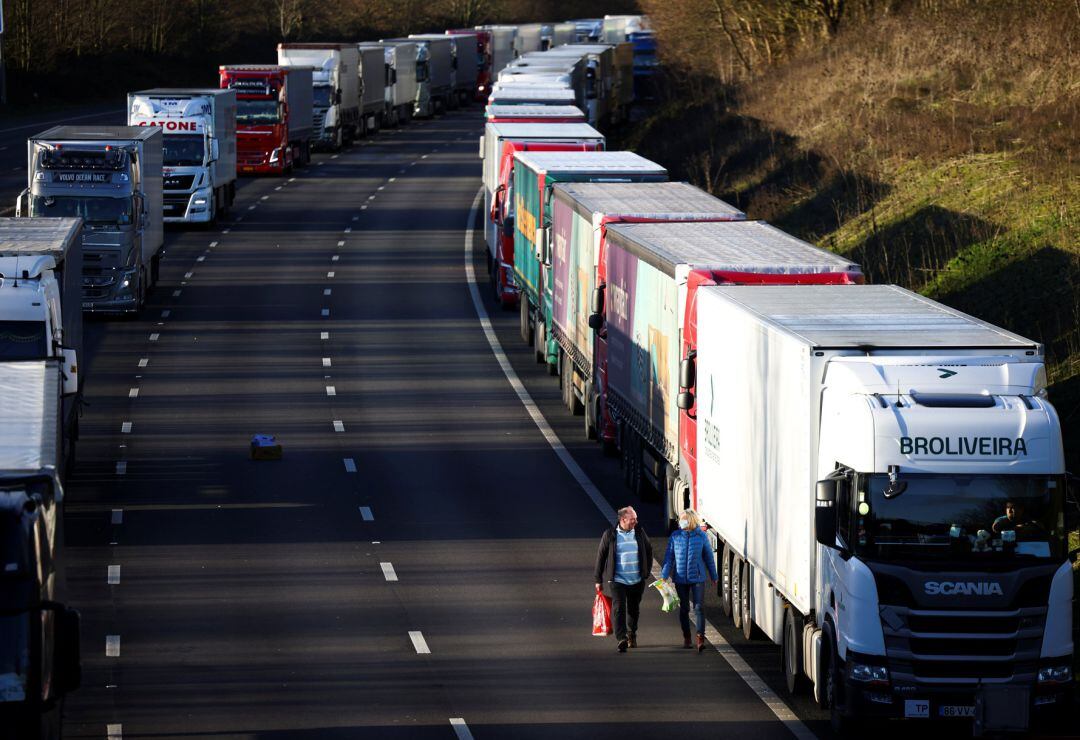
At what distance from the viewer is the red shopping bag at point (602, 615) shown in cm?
2003

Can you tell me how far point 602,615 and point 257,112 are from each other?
2016 inches

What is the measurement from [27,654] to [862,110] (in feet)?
138

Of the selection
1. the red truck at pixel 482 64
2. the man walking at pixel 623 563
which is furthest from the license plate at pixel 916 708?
the red truck at pixel 482 64

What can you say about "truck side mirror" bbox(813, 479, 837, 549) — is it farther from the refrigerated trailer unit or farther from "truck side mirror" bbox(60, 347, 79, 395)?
the refrigerated trailer unit

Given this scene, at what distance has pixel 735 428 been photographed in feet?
63.9

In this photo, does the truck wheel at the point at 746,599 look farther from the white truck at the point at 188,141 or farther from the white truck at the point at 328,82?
the white truck at the point at 328,82

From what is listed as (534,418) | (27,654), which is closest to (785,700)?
(27,654)

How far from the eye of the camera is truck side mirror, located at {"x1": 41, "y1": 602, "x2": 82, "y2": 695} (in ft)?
43.8

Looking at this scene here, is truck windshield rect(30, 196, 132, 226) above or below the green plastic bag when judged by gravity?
above

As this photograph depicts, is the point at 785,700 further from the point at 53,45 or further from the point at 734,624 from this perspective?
the point at 53,45

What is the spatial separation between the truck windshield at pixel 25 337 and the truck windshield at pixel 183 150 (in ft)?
92.8

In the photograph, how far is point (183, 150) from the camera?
5388 cm

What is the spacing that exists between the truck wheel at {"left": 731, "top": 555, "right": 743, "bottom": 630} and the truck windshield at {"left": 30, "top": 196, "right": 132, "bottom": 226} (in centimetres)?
2364

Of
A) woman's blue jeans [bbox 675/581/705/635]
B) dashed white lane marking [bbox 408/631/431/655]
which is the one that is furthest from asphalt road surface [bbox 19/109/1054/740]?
woman's blue jeans [bbox 675/581/705/635]
